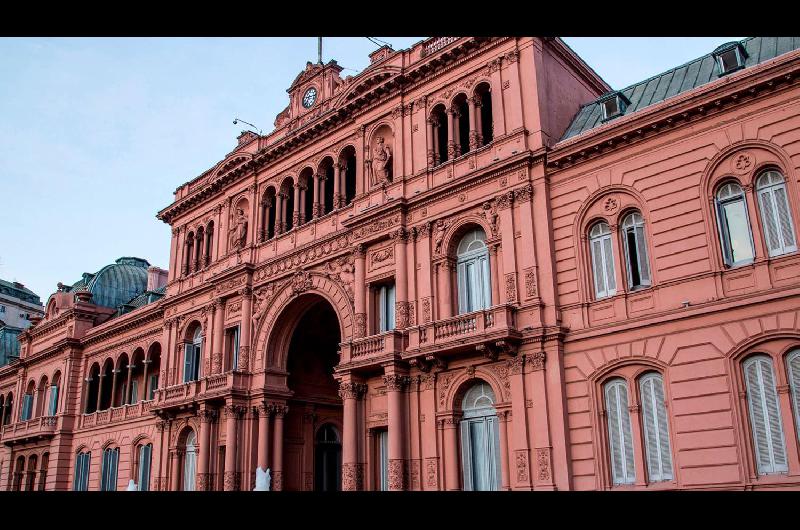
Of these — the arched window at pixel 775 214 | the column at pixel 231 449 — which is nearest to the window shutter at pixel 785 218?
the arched window at pixel 775 214

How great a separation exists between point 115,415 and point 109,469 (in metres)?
2.91

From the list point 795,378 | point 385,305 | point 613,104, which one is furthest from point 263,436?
point 795,378

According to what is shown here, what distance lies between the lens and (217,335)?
113 ft

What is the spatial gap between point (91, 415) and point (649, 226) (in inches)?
1398

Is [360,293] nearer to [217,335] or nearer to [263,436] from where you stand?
[263,436]

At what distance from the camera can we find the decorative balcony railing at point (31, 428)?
46.0 m

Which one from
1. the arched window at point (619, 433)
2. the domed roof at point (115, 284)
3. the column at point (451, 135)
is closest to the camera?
the arched window at point (619, 433)

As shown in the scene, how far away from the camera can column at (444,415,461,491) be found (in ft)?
77.1

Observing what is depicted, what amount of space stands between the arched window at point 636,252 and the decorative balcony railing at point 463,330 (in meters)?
3.68

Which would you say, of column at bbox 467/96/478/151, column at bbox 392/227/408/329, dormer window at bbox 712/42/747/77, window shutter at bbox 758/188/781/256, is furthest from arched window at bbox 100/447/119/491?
dormer window at bbox 712/42/747/77

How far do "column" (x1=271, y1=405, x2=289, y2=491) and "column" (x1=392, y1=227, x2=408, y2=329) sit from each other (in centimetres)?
862

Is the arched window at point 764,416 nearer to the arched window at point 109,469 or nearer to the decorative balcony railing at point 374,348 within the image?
the decorative balcony railing at point 374,348
